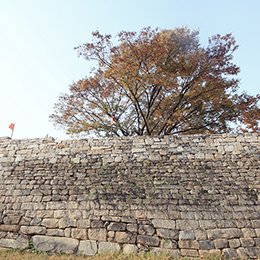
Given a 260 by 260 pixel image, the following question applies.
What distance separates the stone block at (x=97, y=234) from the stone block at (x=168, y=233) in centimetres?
147

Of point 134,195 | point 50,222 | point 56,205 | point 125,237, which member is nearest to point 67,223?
point 50,222

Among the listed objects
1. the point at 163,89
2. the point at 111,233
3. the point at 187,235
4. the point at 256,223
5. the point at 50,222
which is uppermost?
the point at 163,89

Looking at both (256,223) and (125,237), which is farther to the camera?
(256,223)

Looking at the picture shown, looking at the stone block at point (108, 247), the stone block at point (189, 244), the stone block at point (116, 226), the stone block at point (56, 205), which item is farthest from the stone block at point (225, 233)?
the stone block at point (56, 205)

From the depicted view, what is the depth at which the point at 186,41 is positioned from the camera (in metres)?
10.6

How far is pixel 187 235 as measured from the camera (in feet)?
16.8

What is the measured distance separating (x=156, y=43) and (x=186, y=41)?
180 cm

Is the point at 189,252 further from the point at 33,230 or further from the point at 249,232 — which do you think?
the point at 33,230

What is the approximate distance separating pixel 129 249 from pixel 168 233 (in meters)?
1.10

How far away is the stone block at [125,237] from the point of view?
5164 mm

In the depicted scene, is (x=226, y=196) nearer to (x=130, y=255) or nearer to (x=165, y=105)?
(x=130, y=255)

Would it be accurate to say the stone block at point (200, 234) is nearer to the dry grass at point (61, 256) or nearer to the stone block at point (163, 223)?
the dry grass at point (61, 256)

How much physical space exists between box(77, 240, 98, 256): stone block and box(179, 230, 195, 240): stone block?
7.43 feet

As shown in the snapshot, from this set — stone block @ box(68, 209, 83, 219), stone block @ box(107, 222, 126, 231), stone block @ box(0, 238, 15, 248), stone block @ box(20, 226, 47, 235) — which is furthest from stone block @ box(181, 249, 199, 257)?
stone block @ box(0, 238, 15, 248)
